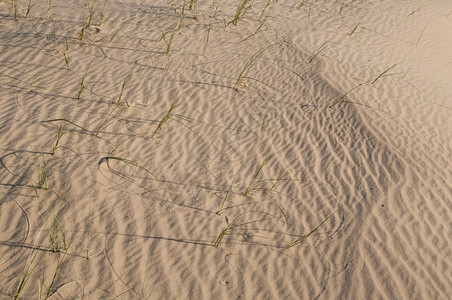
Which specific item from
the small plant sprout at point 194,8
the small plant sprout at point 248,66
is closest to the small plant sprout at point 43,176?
the small plant sprout at point 248,66

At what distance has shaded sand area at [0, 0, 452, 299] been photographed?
12.5ft

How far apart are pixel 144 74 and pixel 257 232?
3.09 metres

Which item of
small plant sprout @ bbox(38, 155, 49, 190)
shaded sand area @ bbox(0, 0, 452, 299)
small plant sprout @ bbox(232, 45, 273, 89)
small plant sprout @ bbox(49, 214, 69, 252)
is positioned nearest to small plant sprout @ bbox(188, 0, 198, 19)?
shaded sand area @ bbox(0, 0, 452, 299)

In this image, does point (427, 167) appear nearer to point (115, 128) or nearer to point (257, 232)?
point (257, 232)

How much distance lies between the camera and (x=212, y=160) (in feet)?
16.3

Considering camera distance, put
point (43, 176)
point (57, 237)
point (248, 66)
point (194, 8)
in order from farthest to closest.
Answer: point (194, 8) < point (248, 66) < point (43, 176) < point (57, 237)

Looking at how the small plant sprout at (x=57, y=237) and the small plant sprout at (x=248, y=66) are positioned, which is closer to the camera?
the small plant sprout at (x=57, y=237)

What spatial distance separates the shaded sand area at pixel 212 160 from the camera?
12.5 feet

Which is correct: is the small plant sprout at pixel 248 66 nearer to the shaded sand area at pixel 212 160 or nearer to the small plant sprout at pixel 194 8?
the shaded sand area at pixel 212 160


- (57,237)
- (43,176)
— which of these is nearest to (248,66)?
(43,176)

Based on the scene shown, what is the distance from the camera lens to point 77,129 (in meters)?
4.95

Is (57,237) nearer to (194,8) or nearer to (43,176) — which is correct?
(43,176)

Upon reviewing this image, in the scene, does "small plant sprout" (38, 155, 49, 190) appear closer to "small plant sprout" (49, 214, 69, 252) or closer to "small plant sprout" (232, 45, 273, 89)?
"small plant sprout" (49, 214, 69, 252)

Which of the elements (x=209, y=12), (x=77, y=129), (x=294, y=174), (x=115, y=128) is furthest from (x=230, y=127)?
(x=209, y=12)
